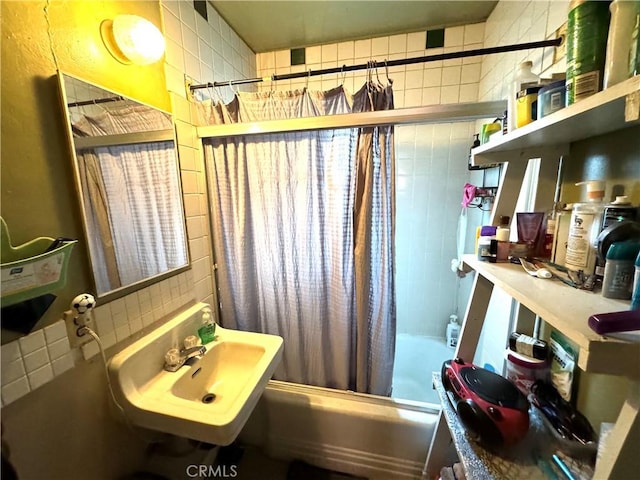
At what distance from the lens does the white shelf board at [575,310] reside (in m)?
0.36

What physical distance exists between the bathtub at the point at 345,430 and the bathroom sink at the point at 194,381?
1.15 ft

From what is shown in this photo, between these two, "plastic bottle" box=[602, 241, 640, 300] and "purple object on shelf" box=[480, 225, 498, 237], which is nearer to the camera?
"plastic bottle" box=[602, 241, 640, 300]

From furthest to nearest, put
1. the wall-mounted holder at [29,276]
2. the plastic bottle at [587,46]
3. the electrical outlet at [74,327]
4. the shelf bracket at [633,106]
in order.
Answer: the electrical outlet at [74,327] < the wall-mounted holder at [29,276] < the plastic bottle at [587,46] < the shelf bracket at [633,106]

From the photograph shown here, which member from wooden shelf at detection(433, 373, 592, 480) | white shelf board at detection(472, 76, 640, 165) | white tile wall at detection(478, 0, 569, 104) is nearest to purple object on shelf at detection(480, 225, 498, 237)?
white shelf board at detection(472, 76, 640, 165)

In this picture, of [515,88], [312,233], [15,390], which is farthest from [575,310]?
[15,390]

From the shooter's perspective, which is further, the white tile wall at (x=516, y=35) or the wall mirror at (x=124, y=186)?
the white tile wall at (x=516, y=35)

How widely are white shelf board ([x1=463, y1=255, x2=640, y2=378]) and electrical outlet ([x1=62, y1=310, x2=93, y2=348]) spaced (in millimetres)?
1178

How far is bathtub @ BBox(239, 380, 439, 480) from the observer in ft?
3.88

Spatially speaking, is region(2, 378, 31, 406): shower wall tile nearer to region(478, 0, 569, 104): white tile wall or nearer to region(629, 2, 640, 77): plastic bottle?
region(629, 2, 640, 77): plastic bottle

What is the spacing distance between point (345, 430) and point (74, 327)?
47.6 inches

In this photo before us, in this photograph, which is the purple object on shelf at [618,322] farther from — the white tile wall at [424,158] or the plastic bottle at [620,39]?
the white tile wall at [424,158]

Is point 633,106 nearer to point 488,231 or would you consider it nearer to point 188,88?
point 488,231

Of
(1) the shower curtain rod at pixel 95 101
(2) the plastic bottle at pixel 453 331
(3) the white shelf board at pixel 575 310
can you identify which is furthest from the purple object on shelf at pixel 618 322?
(2) the plastic bottle at pixel 453 331

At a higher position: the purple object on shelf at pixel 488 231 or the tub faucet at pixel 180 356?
the purple object on shelf at pixel 488 231
